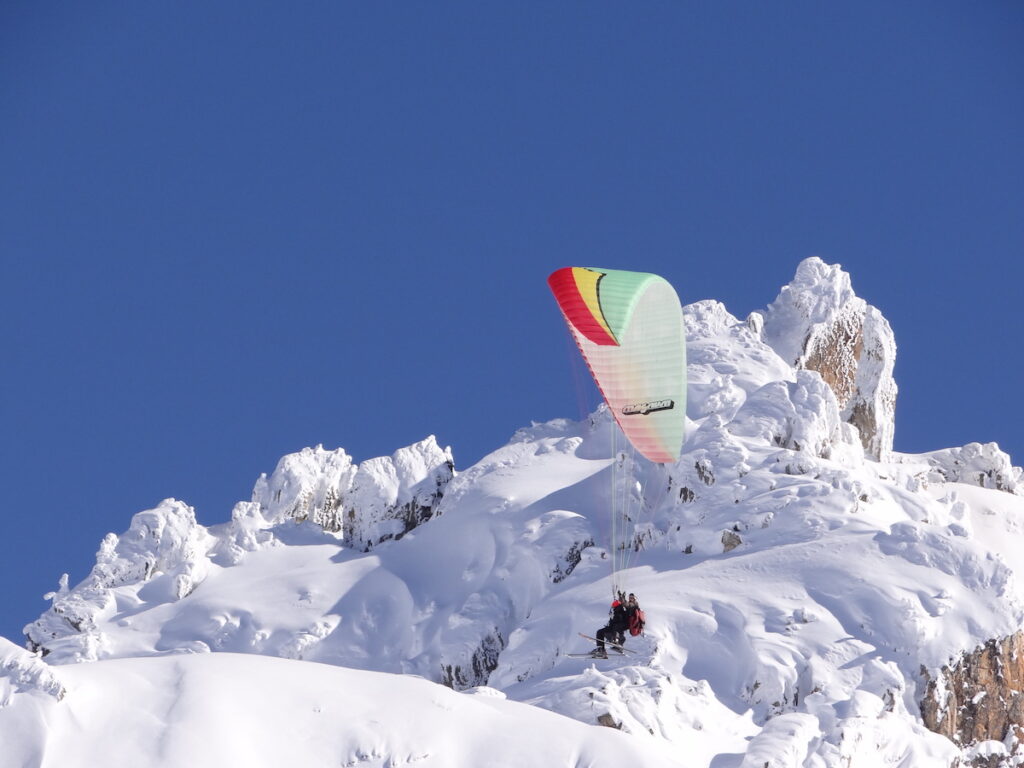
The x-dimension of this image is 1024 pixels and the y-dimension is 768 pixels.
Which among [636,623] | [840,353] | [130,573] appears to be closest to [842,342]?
[840,353]

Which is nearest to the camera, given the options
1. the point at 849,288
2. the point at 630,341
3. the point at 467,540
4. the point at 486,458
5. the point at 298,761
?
the point at 298,761

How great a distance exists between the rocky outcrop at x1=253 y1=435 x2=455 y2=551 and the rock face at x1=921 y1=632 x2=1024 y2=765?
22939 mm

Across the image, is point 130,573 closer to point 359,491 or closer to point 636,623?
point 359,491

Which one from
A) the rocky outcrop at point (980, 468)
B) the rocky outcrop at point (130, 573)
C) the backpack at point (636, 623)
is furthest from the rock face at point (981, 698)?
the rocky outcrop at point (130, 573)

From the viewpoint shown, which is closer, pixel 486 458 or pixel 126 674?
pixel 126 674

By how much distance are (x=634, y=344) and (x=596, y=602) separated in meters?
12.3

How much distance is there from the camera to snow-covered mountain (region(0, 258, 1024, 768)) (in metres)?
38.2

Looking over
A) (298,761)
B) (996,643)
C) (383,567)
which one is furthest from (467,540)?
(298,761)

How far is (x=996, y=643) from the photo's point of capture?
47.3m

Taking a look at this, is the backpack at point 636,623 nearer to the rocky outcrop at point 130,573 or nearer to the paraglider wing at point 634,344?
the paraglider wing at point 634,344

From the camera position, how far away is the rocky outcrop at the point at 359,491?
64812 mm

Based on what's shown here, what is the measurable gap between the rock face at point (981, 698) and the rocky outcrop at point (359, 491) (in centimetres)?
2294

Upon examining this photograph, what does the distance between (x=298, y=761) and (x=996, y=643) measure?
65.8 ft

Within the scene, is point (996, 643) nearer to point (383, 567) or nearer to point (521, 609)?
point (521, 609)
